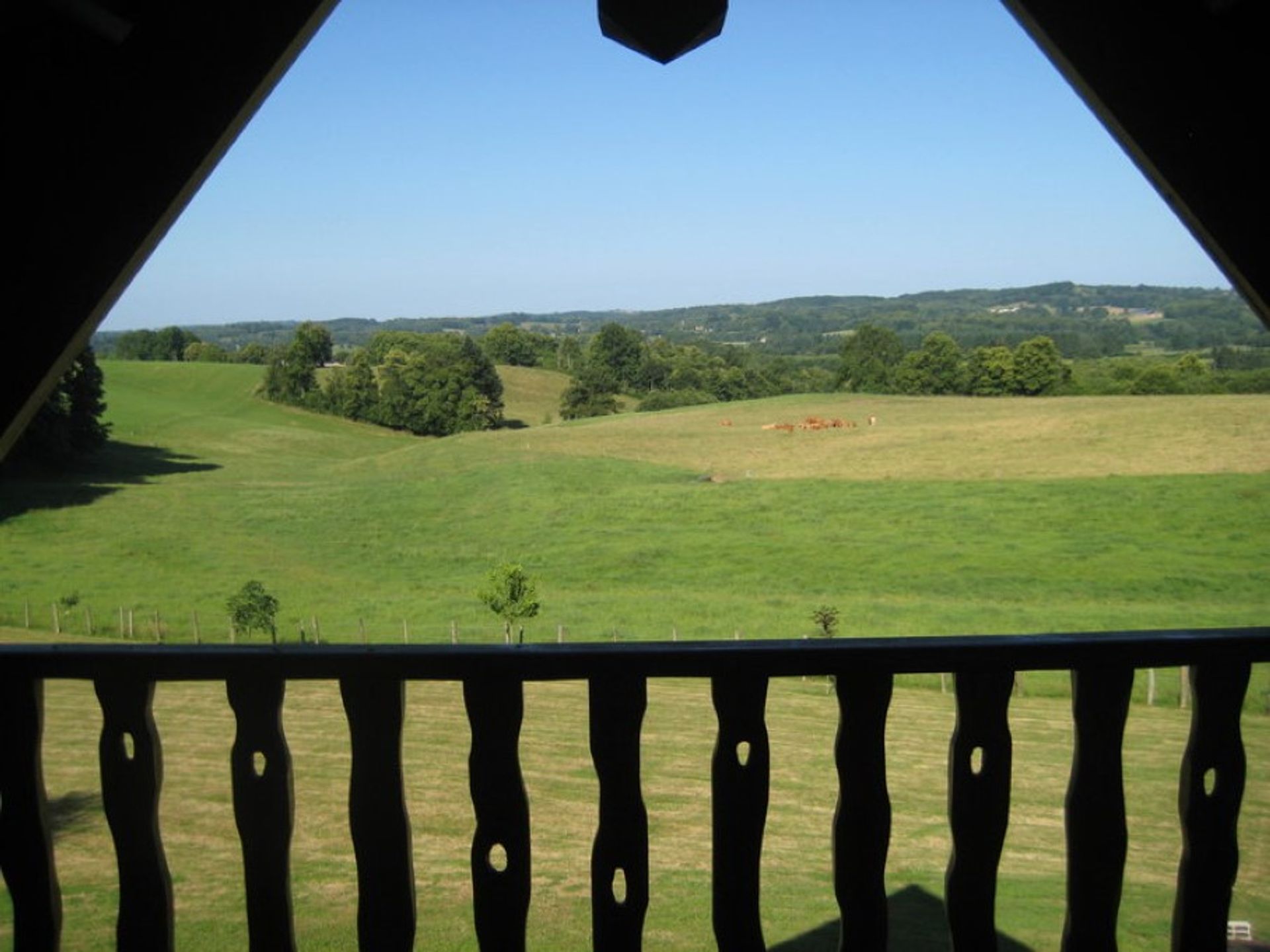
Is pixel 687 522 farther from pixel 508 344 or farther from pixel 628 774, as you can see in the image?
pixel 628 774

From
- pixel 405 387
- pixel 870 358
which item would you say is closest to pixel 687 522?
pixel 870 358

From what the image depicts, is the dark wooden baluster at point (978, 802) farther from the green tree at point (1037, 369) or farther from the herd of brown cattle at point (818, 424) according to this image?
the herd of brown cattle at point (818, 424)

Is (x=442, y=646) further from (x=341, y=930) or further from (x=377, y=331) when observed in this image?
(x=377, y=331)

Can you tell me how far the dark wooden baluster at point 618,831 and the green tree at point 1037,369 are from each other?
2865 centimetres

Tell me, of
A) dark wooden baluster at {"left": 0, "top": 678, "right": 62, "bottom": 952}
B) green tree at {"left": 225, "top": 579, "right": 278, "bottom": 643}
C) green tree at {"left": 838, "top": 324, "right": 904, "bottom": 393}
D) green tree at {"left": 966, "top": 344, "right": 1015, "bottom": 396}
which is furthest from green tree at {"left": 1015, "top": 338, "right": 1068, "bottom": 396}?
dark wooden baluster at {"left": 0, "top": 678, "right": 62, "bottom": 952}

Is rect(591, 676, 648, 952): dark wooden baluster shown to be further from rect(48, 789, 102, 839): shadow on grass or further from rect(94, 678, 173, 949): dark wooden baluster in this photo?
rect(48, 789, 102, 839): shadow on grass

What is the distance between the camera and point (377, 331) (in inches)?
1169

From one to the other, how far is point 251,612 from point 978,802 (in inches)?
724

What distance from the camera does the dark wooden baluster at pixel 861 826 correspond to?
1.15 metres

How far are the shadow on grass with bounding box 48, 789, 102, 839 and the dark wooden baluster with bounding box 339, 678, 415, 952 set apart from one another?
1.27 meters

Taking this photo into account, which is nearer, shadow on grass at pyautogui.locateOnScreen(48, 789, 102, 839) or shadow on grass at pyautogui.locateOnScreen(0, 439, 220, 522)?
shadow on grass at pyautogui.locateOnScreen(48, 789, 102, 839)

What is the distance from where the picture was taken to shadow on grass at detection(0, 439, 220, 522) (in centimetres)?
2436

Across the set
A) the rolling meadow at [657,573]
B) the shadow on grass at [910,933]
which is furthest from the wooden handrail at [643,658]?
the shadow on grass at [910,933]

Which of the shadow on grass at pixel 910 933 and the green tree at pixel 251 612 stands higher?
the shadow on grass at pixel 910 933
